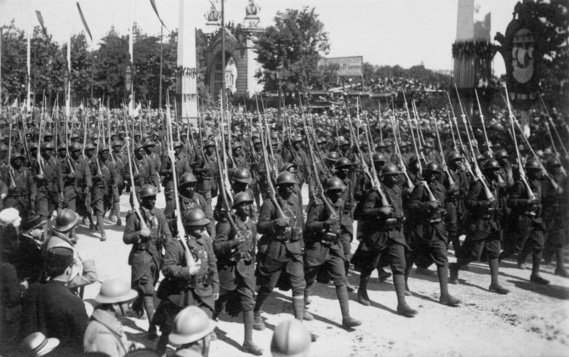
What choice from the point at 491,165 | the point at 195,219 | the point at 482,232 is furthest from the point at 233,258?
the point at 491,165

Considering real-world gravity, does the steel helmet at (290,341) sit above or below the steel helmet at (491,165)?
below

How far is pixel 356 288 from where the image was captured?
344 inches

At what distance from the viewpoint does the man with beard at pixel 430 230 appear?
780 centimetres

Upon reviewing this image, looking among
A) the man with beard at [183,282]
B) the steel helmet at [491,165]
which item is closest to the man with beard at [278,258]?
the man with beard at [183,282]

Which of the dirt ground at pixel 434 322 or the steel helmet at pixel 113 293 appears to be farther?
the dirt ground at pixel 434 322

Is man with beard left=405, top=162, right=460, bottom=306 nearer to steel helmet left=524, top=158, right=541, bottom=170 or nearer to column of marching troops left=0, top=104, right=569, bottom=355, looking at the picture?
column of marching troops left=0, top=104, right=569, bottom=355

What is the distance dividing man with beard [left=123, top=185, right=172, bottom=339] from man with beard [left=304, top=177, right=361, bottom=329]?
190 cm

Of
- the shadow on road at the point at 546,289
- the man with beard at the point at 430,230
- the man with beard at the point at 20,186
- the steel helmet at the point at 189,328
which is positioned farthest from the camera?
the man with beard at the point at 20,186

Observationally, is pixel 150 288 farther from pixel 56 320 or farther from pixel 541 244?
pixel 541 244

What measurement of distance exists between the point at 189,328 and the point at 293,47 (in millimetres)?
37144

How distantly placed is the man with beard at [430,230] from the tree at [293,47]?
29.9 m

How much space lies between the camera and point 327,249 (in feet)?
23.7

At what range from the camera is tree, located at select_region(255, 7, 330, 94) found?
3828cm

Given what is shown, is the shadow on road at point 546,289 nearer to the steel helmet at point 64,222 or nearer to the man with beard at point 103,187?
the steel helmet at point 64,222
